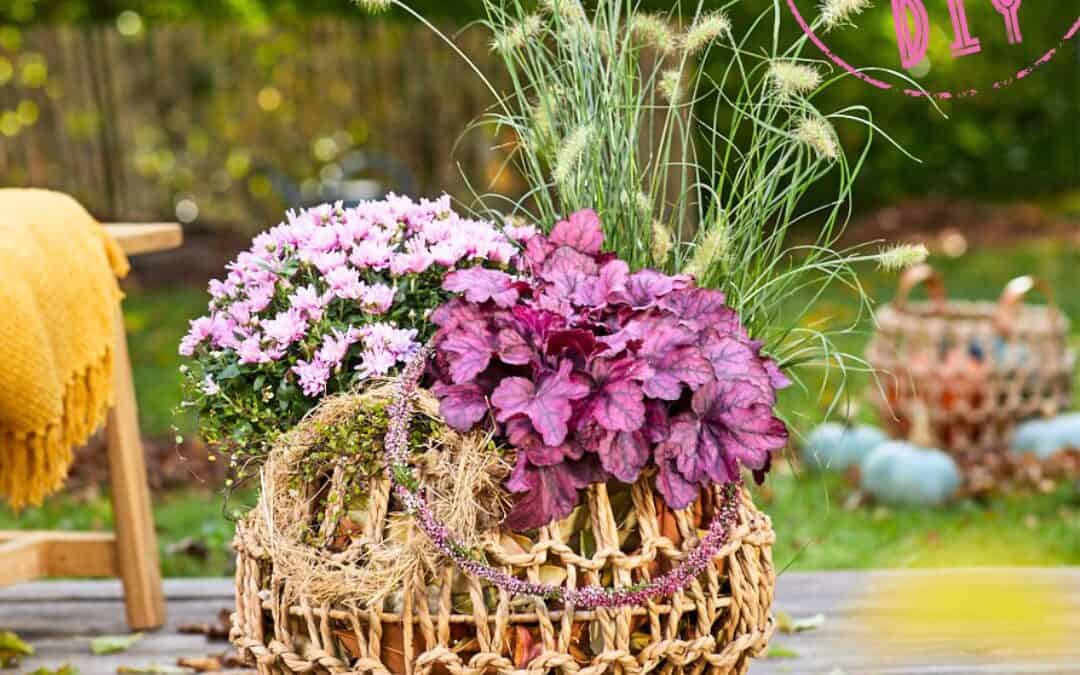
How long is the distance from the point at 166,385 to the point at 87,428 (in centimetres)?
306

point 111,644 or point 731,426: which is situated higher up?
point 731,426

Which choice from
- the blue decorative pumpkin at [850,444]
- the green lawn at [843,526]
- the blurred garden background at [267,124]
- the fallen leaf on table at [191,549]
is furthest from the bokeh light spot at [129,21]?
the blue decorative pumpkin at [850,444]

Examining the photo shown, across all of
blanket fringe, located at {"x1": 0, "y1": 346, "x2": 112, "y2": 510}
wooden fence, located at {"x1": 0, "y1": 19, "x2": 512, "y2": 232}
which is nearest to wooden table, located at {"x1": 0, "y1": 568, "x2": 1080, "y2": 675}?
blanket fringe, located at {"x1": 0, "y1": 346, "x2": 112, "y2": 510}

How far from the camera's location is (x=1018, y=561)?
3.25m

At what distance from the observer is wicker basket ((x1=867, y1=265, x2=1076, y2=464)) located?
12.8 ft

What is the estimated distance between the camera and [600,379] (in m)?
1.35

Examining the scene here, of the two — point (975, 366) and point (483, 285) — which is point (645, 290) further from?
A: point (975, 366)

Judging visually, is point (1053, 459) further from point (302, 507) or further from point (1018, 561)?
point (302, 507)

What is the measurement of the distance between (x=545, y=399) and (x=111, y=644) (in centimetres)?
142

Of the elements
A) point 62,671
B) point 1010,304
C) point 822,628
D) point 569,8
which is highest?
point 569,8

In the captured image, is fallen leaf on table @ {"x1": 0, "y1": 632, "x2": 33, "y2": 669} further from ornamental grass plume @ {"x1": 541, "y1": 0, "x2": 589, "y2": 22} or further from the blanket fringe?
ornamental grass plume @ {"x1": 541, "y1": 0, "x2": 589, "y2": 22}

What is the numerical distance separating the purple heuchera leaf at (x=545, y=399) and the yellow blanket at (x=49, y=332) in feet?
3.48

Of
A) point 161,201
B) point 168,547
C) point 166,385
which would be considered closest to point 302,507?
point 168,547

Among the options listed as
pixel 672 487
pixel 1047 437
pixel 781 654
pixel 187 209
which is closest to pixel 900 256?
pixel 672 487
